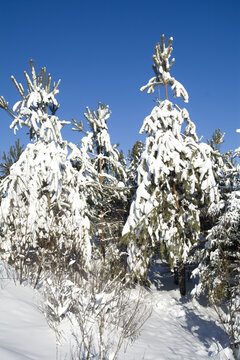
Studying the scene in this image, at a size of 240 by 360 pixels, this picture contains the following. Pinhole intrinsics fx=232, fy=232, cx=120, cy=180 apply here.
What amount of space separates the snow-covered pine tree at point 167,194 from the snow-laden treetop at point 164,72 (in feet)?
0.51

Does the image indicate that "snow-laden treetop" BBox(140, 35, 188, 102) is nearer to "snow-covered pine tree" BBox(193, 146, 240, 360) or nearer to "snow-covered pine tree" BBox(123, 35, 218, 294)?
"snow-covered pine tree" BBox(123, 35, 218, 294)

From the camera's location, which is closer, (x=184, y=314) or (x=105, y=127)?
(x=184, y=314)

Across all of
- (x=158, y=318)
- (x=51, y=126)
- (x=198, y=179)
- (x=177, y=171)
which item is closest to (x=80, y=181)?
(x=51, y=126)

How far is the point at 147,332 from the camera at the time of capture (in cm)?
589

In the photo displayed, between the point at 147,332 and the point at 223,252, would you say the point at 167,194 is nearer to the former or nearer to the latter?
the point at 223,252

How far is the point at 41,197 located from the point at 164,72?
24.4ft

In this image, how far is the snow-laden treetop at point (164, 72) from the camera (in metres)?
9.72

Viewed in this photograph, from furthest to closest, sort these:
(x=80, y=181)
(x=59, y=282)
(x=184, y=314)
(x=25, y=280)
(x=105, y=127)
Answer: (x=105, y=127) → (x=80, y=181) → (x=184, y=314) → (x=25, y=280) → (x=59, y=282)

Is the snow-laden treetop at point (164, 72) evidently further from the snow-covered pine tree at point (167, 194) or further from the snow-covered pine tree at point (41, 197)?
the snow-covered pine tree at point (41, 197)

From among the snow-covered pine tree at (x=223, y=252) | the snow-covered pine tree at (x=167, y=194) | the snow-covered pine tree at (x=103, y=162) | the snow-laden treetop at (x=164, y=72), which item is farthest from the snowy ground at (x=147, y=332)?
the snow-laden treetop at (x=164, y=72)

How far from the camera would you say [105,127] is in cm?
1249

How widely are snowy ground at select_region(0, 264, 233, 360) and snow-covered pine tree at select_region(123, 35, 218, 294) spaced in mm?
1966

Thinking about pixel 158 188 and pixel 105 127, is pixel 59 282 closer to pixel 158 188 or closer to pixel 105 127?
pixel 158 188

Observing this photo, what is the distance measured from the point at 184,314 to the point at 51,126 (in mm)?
8854
